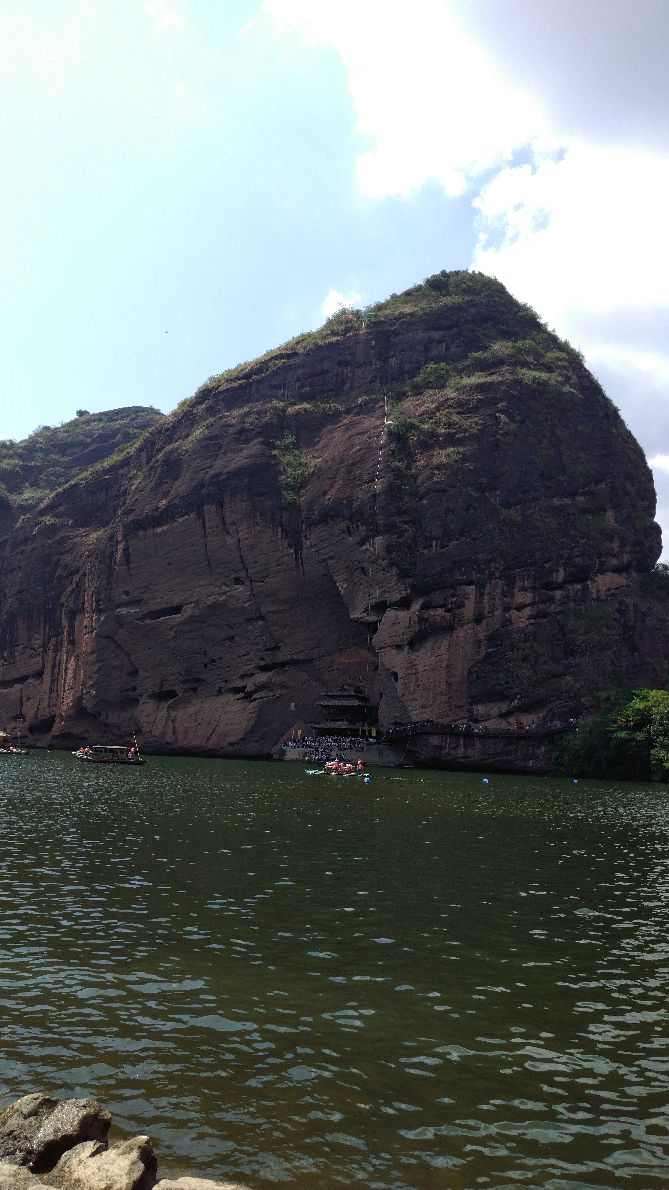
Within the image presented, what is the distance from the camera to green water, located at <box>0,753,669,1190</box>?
27.8 ft

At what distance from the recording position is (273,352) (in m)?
104

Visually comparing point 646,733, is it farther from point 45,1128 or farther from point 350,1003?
point 45,1128

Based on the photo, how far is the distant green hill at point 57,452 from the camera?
414 ft

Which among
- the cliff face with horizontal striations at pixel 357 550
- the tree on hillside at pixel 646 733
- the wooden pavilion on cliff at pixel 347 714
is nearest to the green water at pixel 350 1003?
the tree on hillside at pixel 646 733

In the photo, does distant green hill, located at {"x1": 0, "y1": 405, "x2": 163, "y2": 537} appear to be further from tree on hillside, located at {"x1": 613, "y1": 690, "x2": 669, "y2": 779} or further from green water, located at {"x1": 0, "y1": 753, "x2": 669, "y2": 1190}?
green water, located at {"x1": 0, "y1": 753, "x2": 669, "y2": 1190}

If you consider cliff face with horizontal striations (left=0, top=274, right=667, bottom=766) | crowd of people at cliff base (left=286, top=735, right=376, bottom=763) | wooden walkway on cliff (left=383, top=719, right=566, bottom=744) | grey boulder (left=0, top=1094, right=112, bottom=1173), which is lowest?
crowd of people at cliff base (left=286, top=735, right=376, bottom=763)

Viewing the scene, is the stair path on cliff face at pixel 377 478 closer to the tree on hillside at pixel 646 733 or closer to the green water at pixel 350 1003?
the tree on hillside at pixel 646 733

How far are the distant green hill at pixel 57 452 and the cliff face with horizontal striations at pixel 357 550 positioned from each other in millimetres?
17945

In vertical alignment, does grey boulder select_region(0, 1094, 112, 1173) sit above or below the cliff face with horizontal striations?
below

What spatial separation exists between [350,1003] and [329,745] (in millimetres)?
67784

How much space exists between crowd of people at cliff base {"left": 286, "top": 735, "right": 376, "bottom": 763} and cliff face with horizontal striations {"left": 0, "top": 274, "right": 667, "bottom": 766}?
183 inches

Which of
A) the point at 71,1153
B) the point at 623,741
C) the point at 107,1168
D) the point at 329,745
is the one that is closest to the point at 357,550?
the point at 329,745

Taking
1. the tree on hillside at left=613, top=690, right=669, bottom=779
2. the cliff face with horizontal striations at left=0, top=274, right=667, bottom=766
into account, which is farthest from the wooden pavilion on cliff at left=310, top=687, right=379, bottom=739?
the tree on hillside at left=613, top=690, right=669, bottom=779

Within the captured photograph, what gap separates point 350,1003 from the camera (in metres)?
12.2
